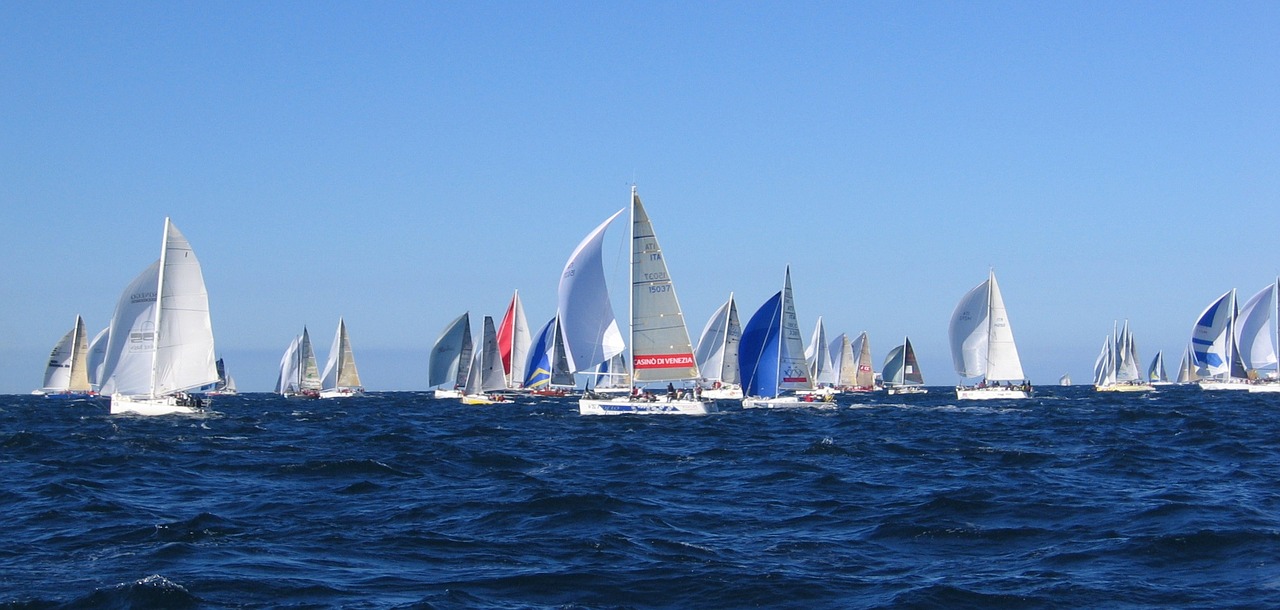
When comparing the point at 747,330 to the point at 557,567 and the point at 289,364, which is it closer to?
the point at 557,567

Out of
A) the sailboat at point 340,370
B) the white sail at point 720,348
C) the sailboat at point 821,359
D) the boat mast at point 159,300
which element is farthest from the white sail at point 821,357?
the boat mast at point 159,300

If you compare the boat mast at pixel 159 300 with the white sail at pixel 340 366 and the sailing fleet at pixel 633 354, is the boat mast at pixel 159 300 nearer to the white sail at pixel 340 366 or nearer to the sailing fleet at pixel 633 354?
the sailing fleet at pixel 633 354

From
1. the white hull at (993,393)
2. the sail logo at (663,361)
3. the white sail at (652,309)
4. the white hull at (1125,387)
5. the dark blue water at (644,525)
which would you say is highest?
the white sail at (652,309)

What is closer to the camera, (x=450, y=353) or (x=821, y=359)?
(x=450, y=353)

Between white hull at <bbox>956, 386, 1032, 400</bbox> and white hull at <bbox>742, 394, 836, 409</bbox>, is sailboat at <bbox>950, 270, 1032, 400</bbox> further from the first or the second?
white hull at <bbox>742, 394, 836, 409</bbox>

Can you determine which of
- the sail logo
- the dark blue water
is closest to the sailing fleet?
the sail logo

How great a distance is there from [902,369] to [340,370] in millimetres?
51407

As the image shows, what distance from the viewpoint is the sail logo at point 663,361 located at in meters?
42.2

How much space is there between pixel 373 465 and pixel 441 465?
152 cm

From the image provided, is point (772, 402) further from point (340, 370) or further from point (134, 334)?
point (340, 370)

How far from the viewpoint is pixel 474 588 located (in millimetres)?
11094

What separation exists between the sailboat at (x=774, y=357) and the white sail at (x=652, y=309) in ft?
31.4

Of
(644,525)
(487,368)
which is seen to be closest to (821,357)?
(487,368)

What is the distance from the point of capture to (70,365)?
92688 millimetres
